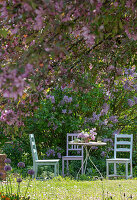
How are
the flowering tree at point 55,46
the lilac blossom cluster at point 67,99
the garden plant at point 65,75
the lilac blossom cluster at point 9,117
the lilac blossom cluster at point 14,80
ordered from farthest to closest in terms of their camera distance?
the lilac blossom cluster at point 67,99, the lilac blossom cluster at point 9,117, the garden plant at point 65,75, the flowering tree at point 55,46, the lilac blossom cluster at point 14,80

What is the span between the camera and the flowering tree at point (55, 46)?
156cm

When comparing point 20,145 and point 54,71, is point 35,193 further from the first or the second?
point 20,145

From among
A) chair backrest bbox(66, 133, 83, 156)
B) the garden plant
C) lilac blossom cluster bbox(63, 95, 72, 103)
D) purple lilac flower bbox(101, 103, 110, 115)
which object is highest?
lilac blossom cluster bbox(63, 95, 72, 103)

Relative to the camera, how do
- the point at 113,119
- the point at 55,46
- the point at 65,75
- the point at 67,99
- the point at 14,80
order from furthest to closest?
the point at 113,119 < the point at 67,99 < the point at 65,75 < the point at 55,46 < the point at 14,80

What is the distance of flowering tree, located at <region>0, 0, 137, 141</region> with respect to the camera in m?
1.56

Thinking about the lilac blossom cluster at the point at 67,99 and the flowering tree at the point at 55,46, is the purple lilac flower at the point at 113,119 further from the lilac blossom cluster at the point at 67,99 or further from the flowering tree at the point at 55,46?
the flowering tree at the point at 55,46

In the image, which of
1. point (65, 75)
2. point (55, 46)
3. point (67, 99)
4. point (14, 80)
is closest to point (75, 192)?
point (65, 75)

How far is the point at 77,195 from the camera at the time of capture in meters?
4.37

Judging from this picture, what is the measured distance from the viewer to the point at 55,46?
1614 mm

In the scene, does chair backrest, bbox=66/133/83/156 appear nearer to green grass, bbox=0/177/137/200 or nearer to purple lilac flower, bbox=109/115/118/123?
purple lilac flower, bbox=109/115/118/123

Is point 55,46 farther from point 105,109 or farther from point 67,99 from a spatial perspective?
point 105,109

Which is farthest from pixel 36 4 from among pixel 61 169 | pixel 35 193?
pixel 61 169

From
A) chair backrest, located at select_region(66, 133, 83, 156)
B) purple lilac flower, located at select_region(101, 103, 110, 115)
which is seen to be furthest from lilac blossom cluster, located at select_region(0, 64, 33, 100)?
purple lilac flower, located at select_region(101, 103, 110, 115)

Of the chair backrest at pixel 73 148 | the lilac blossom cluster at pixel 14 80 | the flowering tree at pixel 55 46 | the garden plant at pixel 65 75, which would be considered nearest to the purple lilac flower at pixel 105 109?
the garden plant at pixel 65 75
